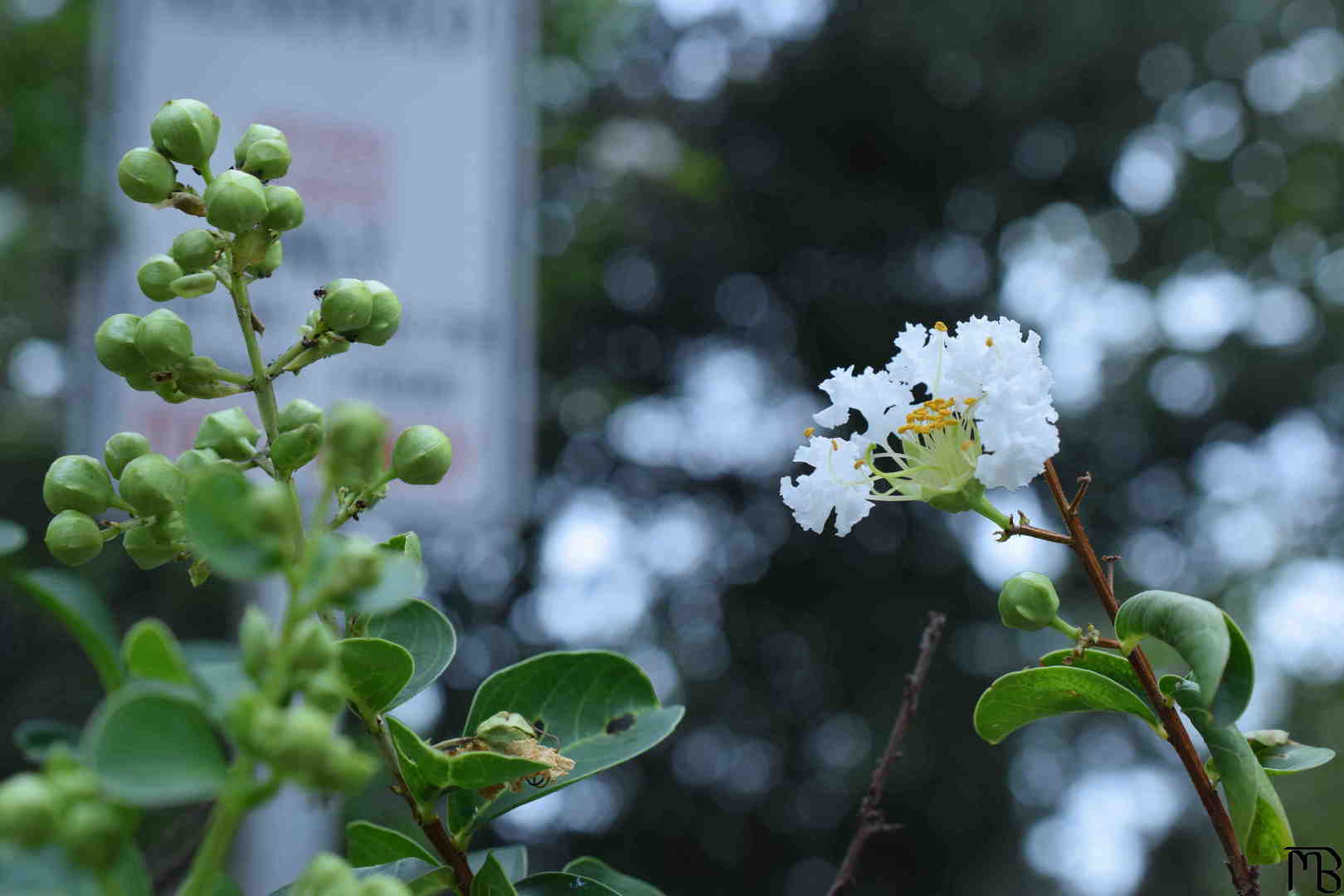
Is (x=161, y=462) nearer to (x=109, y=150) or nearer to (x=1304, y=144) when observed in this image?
(x=109, y=150)

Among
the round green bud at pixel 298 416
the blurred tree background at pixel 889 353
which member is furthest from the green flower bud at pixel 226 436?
the blurred tree background at pixel 889 353

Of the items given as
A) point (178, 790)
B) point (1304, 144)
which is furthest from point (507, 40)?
point (1304, 144)

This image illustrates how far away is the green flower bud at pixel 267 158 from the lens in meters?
0.40

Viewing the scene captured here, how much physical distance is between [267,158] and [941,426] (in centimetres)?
24

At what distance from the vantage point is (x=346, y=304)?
0.39 meters

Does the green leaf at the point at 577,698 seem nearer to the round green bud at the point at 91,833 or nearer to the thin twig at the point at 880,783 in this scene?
the thin twig at the point at 880,783

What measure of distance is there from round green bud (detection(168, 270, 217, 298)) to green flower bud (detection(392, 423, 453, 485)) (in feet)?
0.25

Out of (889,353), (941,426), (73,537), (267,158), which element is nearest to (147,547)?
(73,537)

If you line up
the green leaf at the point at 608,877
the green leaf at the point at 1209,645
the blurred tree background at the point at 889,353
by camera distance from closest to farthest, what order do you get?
the green leaf at the point at 1209,645 → the green leaf at the point at 608,877 → the blurred tree background at the point at 889,353

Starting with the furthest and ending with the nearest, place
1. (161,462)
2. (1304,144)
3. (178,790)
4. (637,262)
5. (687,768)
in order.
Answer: (1304,144), (637,262), (687,768), (161,462), (178,790)

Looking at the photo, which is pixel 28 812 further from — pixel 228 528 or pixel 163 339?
pixel 163 339

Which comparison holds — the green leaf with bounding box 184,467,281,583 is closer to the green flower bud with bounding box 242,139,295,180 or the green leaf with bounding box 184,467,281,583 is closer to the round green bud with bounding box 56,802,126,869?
the round green bud with bounding box 56,802,126,869

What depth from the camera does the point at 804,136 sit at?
436cm

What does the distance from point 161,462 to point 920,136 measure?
422 centimetres
